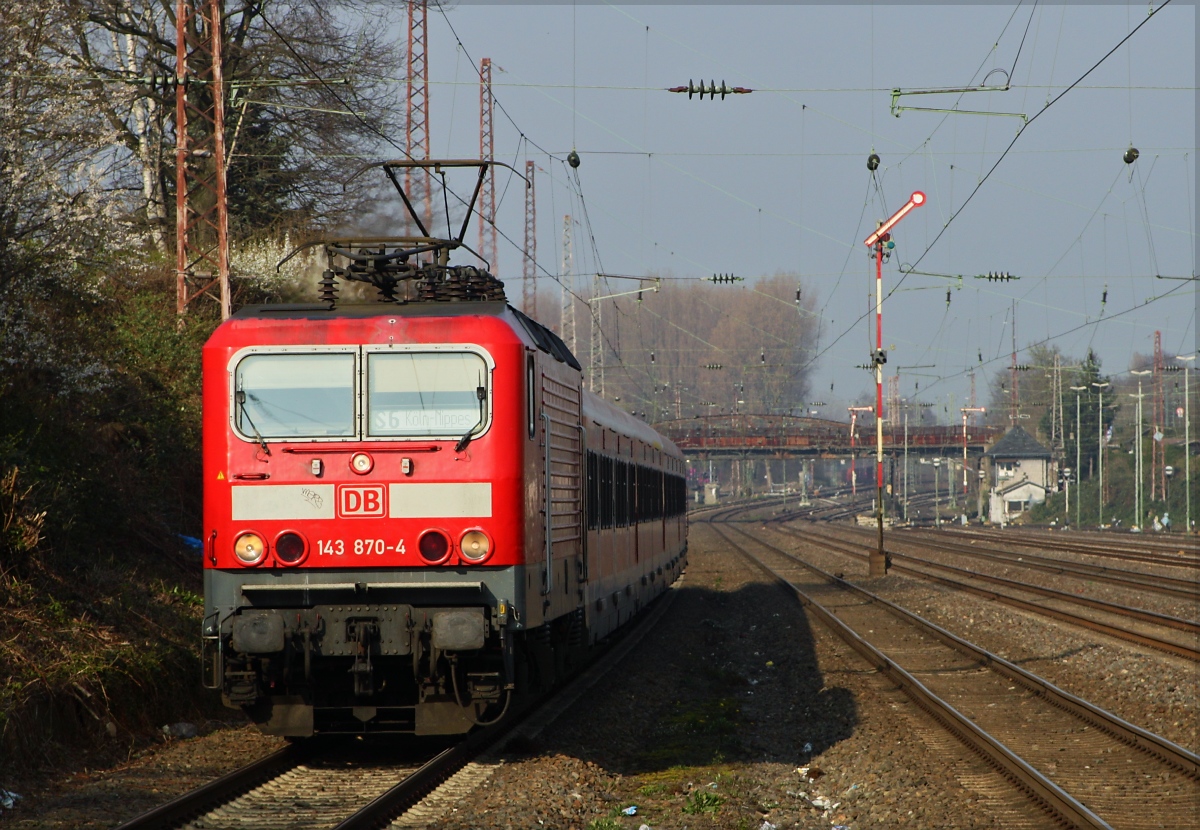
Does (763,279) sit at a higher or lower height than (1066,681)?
higher

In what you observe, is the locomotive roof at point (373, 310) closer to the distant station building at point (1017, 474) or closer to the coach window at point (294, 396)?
the coach window at point (294, 396)

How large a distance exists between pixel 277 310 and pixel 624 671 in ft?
24.5

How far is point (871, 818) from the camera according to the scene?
27.3 feet

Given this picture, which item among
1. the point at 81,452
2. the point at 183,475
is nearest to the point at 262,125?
the point at 183,475

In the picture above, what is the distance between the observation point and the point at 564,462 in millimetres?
11070

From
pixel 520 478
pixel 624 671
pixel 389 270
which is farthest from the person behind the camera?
pixel 624 671

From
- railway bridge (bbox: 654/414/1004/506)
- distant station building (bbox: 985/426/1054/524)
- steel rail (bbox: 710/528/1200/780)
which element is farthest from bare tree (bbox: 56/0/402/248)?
distant station building (bbox: 985/426/1054/524)

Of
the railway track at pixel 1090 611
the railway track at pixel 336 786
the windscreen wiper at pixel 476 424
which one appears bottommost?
the railway track at pixel 1090 611

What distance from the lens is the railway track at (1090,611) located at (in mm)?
17609

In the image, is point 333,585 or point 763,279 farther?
point 763,279

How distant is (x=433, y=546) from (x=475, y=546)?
0.29 m

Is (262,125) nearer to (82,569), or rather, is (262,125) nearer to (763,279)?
(82,569)

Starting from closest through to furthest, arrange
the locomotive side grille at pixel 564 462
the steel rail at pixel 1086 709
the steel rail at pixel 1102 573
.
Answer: the steel rail at pixel 1086 709 < the locomotive side grille at pixel 564 462 < the steel rail at pixel 1102 573

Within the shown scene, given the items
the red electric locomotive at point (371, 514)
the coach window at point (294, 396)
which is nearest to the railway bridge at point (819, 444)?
the red electric locomotive at point (371, 514)
